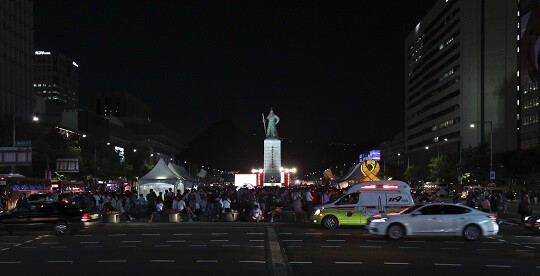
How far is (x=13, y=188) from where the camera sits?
4700cm

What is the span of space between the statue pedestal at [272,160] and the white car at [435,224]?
201 ft

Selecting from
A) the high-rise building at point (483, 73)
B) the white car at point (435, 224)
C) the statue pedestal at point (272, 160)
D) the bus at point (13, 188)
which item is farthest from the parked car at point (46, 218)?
the high-rise building at point (483, 73)

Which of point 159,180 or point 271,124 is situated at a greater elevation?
point 271,124

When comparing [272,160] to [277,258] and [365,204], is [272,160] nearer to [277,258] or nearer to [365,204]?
[365,204]

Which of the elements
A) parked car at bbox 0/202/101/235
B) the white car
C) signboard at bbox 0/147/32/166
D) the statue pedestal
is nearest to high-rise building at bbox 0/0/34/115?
the statue pedestal

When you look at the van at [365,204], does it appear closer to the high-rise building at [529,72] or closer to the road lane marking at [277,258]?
the road lane marking at [277,258]

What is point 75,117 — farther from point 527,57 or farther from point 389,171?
point 527,57

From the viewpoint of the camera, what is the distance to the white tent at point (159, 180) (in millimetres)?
48969

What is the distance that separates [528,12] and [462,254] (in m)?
110

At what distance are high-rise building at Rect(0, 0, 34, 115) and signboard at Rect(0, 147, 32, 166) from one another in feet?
169

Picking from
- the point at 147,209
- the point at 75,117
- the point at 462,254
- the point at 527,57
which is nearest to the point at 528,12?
the point at 527,57

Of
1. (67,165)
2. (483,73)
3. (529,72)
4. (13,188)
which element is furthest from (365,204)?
(483,73)

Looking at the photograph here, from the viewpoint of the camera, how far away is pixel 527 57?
389 ft

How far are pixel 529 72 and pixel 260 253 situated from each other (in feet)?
350
